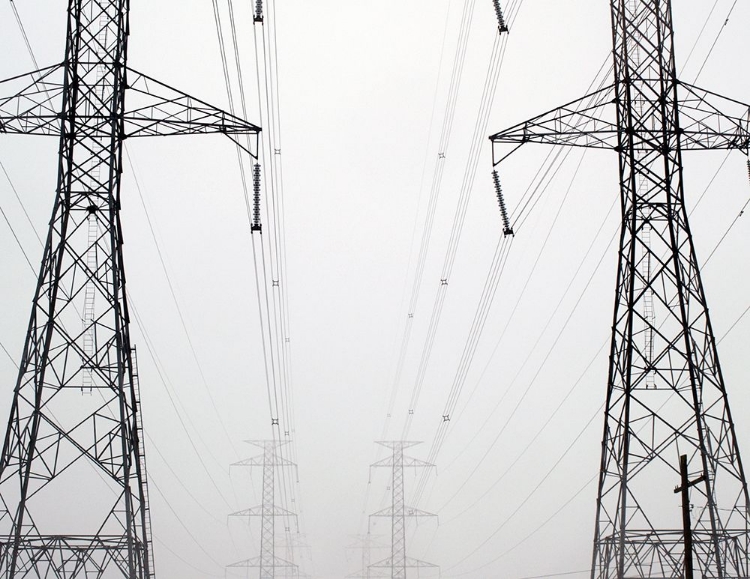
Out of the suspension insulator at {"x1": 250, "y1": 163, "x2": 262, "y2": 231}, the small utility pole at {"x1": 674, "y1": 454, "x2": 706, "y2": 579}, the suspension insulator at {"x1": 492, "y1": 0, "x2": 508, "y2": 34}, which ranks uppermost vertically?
the suspension insulator at {"x1": 492, "y1": 0, "x2": 508, "y2": 34}

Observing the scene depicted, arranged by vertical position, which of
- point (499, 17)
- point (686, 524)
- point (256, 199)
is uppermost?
point (499, 17)

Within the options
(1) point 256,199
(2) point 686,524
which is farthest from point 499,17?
(2) point 686,524

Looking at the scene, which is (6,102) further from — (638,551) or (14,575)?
(638,551)

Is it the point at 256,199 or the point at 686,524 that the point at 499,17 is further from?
the point at 686,524

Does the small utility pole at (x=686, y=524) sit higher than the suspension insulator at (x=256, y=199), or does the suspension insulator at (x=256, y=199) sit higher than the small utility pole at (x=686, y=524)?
the suspension insulator at (x=256, y=199)

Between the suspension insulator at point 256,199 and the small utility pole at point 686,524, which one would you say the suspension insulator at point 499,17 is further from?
the small utility pole at point 686,524


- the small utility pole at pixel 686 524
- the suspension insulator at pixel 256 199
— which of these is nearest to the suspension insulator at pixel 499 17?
the suspension insulator at pixel 256 199

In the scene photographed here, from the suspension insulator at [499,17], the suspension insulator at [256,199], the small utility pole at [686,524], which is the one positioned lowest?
the small utility pole at [686,524]

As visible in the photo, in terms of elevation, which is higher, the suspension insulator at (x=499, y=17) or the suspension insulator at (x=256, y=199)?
the suspension insulator at (x=499, y=17)

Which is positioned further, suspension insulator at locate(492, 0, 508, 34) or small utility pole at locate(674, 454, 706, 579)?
suspension insulator at locate(492, 0, 508, 34)

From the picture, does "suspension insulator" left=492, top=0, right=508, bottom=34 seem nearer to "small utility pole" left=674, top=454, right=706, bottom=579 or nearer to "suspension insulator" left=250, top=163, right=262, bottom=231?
"suspension insulator" left=250, top=163, right=262, bottom=231

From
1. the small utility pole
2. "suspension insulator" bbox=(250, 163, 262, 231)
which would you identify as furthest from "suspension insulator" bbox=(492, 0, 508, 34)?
the small utility pole

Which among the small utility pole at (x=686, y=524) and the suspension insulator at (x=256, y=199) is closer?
the small utility pole at (x=686, y=524)

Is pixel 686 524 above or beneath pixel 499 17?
beneath
